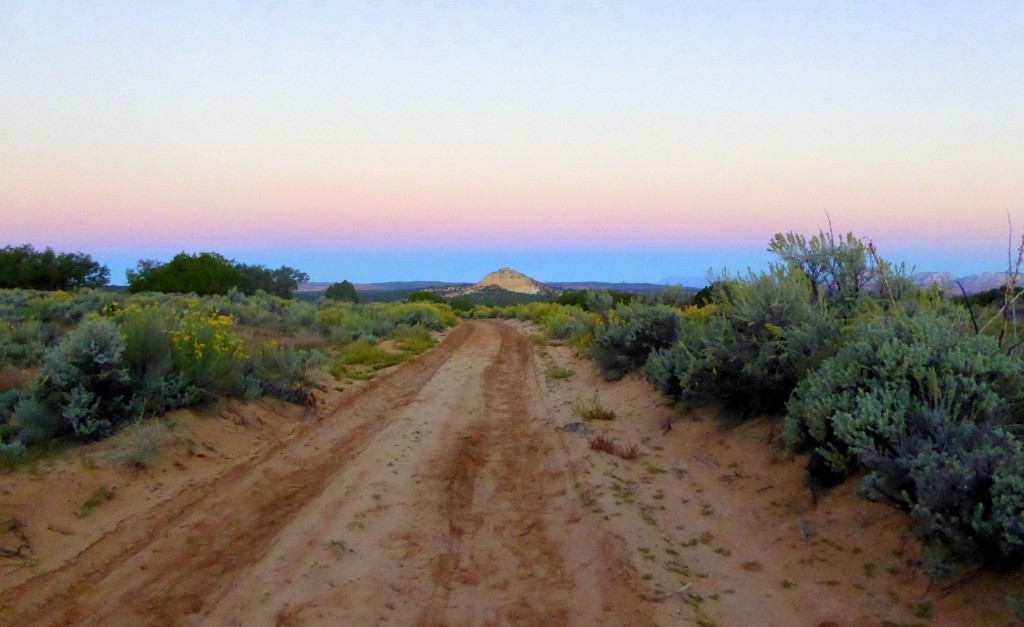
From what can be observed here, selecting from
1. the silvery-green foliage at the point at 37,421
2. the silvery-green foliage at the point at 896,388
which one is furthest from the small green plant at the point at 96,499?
the silvery-green foliage at the point at 896,388

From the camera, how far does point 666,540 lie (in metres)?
5.23

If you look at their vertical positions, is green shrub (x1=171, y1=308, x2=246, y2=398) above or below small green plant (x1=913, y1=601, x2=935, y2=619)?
above

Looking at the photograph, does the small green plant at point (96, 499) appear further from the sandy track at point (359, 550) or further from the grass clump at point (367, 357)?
the grass clump at point (367, 357)

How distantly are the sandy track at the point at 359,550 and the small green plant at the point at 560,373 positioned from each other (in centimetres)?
583

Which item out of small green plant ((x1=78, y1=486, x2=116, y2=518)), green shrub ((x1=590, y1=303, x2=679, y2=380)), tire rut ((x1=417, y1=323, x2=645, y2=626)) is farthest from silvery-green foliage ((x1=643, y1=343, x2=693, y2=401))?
small green plant ((x1=78, y1=486, x2=116, y2=518))

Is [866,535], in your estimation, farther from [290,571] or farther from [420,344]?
[420,344]

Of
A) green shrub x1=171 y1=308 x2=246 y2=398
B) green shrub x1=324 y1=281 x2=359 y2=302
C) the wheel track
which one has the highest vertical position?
green shrub x1=324 y1=281 x2=359 y2=302

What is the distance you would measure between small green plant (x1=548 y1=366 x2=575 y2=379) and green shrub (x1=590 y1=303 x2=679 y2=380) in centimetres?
93

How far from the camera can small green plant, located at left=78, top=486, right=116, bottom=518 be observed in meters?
5.69

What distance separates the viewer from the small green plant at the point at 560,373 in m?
14.2

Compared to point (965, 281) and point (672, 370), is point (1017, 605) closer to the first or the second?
point (965, 281)

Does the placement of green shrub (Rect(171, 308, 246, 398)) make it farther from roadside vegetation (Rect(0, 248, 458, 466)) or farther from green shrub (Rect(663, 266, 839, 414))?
green shrub (Rect(663, 266, 839, 414))

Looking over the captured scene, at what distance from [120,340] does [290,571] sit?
460 centimetres

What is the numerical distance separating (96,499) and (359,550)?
2797 millimetres
